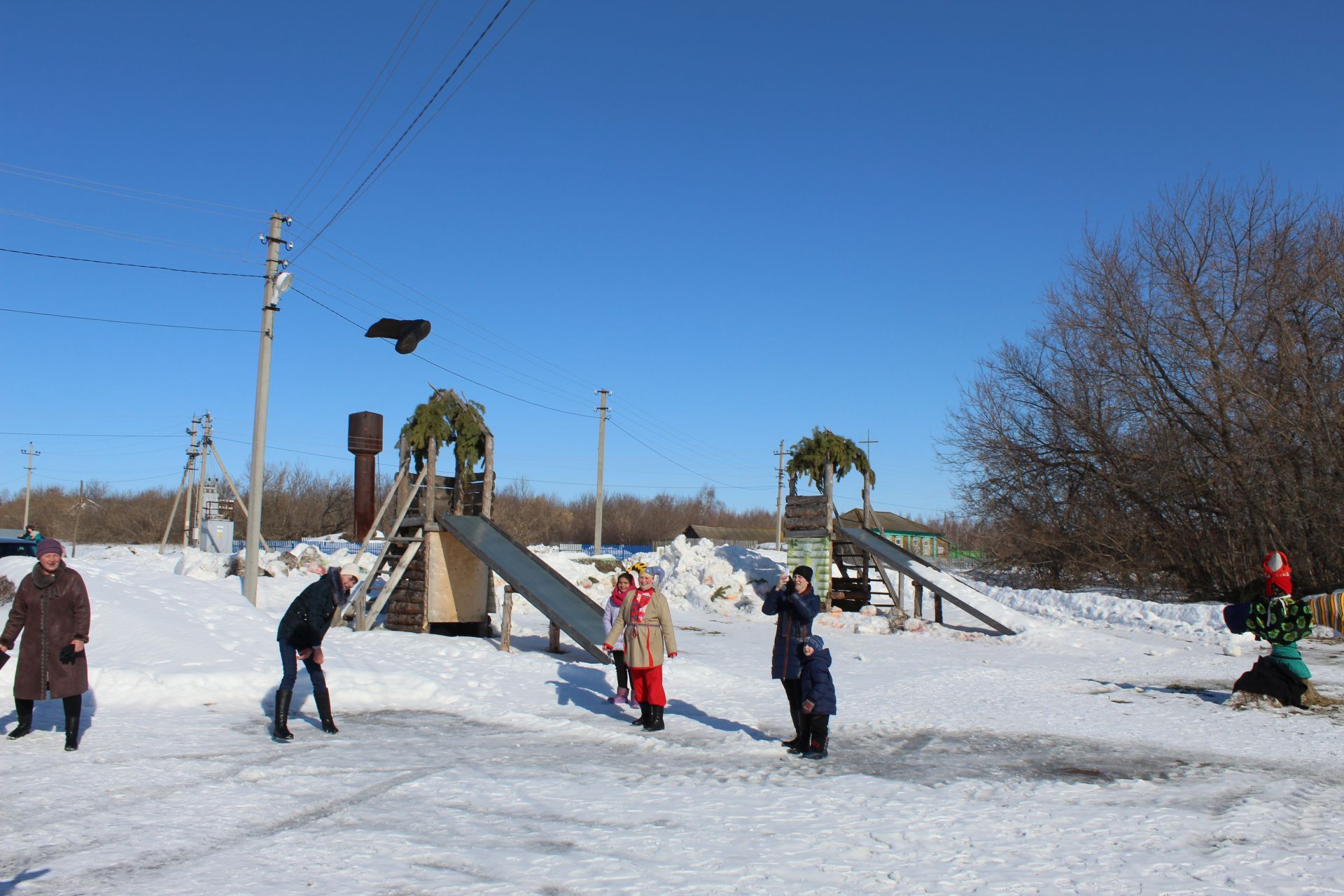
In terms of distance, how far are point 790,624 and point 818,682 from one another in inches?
22.9

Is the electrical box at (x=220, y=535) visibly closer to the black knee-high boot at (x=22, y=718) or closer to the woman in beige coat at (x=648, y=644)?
the black knee-high boot at (x=22, y=718)

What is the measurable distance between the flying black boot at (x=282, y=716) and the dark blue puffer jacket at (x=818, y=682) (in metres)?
4.30

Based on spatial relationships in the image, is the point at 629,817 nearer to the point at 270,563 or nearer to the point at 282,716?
the point at 282,716

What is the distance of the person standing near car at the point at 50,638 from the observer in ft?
24.8

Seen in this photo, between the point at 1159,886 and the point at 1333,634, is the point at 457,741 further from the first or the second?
the point at 1333,634

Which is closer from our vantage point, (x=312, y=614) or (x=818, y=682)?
(x=818, y=682)

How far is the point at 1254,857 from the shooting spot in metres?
5.33

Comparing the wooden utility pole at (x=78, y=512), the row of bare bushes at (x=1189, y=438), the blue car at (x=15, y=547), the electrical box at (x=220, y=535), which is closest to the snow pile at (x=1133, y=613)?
the row of bare bushes at (x=1189, y=438)

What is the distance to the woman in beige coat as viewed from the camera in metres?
9.37

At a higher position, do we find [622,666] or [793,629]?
[793,629]

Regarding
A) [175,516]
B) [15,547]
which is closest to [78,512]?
[175,516]

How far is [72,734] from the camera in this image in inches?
295

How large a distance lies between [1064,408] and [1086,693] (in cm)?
1840

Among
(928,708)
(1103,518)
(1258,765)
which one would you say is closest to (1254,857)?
(1258,765)
